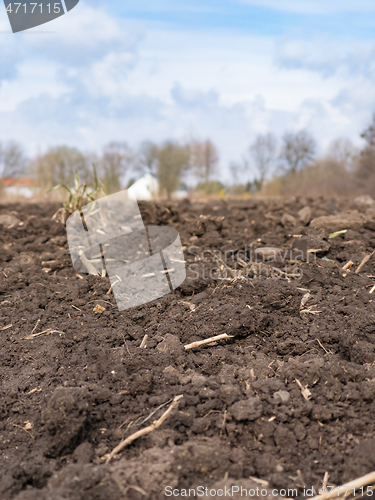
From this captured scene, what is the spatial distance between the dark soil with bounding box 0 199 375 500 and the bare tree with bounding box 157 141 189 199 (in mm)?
10784

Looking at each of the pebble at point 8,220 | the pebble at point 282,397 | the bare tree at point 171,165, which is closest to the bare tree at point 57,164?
the bare tree at point 171,165

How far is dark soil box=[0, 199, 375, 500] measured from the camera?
1.62 meters

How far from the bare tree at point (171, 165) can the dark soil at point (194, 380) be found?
10.8m

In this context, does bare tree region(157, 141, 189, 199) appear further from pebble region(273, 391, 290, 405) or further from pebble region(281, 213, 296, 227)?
pebble region(273, 391, 290, 405)

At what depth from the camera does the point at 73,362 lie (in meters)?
2.35

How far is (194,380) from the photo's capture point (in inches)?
81.1

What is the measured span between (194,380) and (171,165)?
1316 centimetres

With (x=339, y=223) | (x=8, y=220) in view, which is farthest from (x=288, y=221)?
(x=8, y=220)

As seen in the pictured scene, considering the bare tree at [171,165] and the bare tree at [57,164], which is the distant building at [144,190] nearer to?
the bare tree at [171,165]

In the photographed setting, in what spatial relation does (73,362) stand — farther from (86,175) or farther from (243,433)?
(86,175)

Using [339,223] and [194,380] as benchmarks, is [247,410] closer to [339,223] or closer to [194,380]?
[194,380]

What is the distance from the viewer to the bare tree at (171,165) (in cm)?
1413

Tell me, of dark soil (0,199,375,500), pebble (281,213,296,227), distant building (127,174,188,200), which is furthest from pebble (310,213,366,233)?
distant building (127,174,188,200)

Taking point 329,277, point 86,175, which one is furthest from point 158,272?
point 86,175
